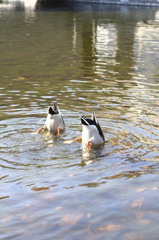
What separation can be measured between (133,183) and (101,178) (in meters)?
0.47

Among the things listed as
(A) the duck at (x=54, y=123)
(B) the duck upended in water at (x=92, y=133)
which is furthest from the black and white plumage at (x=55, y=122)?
(B) the duck upended in water at (x=92, y=133)

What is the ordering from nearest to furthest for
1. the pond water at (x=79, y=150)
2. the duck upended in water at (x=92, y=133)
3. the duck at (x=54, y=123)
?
the pond water at (x=79, y=150)
the duck upended in water at (x=92, y=133)
the duck at (x=54, y=123)

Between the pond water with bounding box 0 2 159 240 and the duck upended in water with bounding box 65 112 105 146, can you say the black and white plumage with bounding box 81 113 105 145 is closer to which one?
the duck upended in water with bounding box 65 112 105 146

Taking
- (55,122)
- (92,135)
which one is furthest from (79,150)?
(55,122)

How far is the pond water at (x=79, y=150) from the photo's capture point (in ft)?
16.2

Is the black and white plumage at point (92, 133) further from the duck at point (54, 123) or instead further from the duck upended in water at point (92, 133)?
the duck at point (54, 123)

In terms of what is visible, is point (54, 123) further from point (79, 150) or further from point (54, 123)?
point (79, 150)

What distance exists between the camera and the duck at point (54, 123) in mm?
8305

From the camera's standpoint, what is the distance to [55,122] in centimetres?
833

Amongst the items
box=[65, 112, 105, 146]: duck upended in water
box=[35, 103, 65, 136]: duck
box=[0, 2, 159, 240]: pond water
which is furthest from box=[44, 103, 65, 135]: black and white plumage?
box=[65, 112, 105, 146]: duck upended in water

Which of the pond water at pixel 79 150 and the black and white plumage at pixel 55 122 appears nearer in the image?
the pond water at pixel 79 150

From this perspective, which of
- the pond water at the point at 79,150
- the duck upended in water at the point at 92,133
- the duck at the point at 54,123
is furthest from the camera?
the duck at the point at 54,123

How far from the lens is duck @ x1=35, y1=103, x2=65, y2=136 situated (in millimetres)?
8305

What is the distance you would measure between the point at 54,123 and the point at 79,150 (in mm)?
1091
